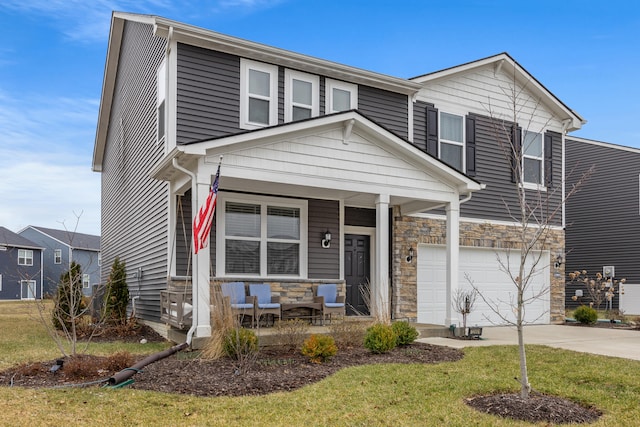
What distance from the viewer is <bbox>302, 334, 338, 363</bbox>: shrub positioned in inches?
295

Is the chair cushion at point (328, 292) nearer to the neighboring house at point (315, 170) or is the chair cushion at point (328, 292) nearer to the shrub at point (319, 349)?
the neighboring house at point (315, 170)

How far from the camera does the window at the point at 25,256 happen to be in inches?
1517

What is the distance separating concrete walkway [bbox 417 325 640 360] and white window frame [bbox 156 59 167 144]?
20.9ft

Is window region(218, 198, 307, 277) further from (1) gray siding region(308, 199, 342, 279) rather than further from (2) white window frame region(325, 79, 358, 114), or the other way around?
(2) white window frame region(325, 79, 358, 114)

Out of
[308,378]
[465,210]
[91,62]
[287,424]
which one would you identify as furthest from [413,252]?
[91,62]

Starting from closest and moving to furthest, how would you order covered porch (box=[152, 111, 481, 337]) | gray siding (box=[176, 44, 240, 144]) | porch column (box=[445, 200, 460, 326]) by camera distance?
covered porch (box=[152, 111, 481, 337])
gray siding (box=[176, 44, 240, 144])
porch column (box=[445, 200, 460, 326])

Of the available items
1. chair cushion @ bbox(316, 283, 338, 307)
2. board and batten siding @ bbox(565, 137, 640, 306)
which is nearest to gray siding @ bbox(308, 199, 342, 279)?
chair cushion @ bbox(316, 283, 338, 307)

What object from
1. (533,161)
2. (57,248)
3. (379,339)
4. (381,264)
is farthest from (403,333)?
(57,248)

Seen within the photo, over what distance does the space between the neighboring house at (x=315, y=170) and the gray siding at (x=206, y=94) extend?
0.02 m

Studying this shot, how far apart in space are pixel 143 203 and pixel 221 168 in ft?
15.7

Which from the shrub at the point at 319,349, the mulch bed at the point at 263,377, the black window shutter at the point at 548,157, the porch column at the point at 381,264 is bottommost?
the mulch bed at the point at 263,377

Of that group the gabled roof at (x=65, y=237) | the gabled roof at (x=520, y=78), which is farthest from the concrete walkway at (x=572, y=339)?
the gabled roof at (x=65, y=237)

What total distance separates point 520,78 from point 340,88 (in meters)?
5.54

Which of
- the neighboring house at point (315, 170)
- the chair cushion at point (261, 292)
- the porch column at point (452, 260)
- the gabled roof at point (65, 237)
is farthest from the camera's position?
the gabled roof at point (65, 237)
